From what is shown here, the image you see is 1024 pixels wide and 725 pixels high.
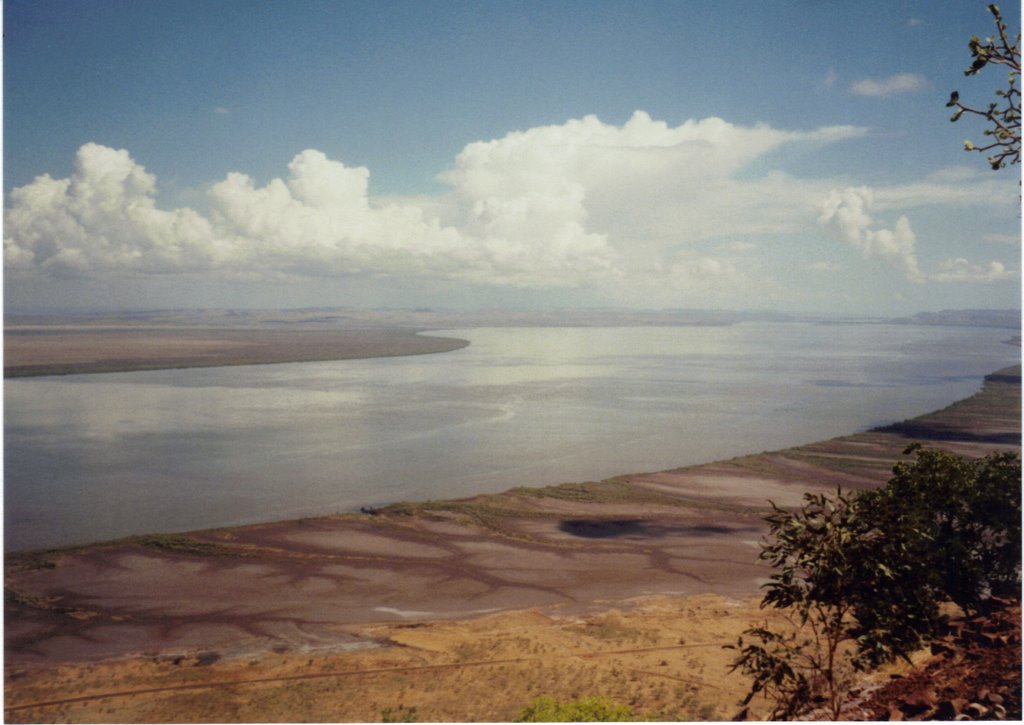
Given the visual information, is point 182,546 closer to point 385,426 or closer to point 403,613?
point 403,613

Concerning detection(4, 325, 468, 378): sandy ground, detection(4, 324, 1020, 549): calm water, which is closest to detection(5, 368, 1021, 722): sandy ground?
detection(4, 324, 1020, 549): calm water

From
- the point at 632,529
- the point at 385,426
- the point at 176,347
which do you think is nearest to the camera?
the point at 632,529

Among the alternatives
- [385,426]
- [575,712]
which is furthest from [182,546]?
[385,426]

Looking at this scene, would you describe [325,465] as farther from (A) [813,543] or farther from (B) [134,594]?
(A) [813,543]

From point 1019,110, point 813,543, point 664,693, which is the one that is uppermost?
point 1019,110

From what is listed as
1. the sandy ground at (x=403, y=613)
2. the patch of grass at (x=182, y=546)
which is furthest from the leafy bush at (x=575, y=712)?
the patch of grass at (x=182, y=546)

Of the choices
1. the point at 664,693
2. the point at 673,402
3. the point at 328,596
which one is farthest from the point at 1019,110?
the point at 673,402
